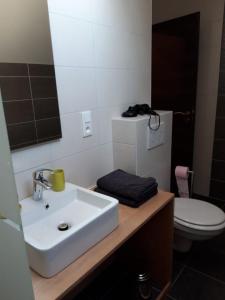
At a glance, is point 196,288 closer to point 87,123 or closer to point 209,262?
point 209,262

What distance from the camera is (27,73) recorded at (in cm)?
104

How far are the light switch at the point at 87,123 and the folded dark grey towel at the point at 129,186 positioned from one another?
0.29 m

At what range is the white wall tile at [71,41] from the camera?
44.3 inches

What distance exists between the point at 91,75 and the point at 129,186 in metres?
0.66

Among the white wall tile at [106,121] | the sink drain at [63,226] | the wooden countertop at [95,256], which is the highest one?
the white wall tile at [106,121]

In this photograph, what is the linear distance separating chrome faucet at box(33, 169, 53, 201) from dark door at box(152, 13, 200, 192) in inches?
71.7

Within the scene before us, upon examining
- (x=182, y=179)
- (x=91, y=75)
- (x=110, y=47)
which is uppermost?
(x=110, y=47)

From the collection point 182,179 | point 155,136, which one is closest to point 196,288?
point 182,179

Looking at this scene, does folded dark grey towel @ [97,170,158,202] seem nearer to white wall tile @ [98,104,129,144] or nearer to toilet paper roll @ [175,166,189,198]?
white wall tile @ [98,104,129,144]

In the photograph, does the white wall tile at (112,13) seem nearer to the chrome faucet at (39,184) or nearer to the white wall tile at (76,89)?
the white wall tile at (76,89)

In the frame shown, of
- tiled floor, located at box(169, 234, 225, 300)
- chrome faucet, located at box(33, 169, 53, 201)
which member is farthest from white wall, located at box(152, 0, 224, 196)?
chrome faucet, located at box(33, 169, 53, 201)

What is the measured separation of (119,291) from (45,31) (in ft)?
5.12

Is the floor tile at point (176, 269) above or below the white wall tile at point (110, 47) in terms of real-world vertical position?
below

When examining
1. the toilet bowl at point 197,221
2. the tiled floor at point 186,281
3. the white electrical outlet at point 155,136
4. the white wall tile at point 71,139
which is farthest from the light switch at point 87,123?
the tiled floor at point 186,281
